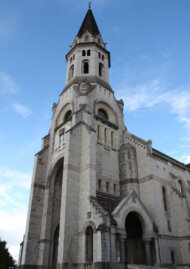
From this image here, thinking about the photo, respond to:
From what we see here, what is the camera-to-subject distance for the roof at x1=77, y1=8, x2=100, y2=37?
37844mm

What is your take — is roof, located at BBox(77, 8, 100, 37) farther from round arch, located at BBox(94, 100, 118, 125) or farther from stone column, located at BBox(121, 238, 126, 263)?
stone column, located at BBox(121, 238, 126, 263)

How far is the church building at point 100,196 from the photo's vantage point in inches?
704

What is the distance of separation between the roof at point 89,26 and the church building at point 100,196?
8.78 metres

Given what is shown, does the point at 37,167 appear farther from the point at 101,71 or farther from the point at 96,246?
the point at 101,71

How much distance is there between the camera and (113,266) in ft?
51.9

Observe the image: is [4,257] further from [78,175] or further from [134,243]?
[78,175]

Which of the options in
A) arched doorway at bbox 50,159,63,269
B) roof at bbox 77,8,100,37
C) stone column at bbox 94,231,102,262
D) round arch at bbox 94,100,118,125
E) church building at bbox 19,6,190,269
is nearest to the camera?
stone column at bbox 94,231,102,262

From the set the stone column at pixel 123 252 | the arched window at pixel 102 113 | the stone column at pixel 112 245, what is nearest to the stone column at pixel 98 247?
the stone column at pixel 112 245

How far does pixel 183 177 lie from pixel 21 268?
2119cm

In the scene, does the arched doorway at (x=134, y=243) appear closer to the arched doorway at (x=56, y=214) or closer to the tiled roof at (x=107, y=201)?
the tiled roof at (x=107, y=201)

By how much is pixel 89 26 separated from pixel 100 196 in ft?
98.3

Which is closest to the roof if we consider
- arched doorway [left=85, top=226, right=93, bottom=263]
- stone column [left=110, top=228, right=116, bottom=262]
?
arched doorway [left=85, top=226, right=93, bottom=263]

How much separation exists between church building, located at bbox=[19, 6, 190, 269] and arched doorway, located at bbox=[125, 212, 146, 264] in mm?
83

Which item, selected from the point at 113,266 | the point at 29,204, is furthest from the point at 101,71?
the point at 113,266
